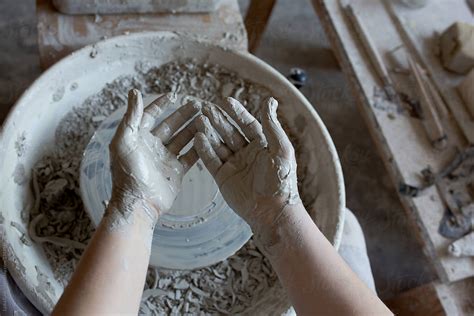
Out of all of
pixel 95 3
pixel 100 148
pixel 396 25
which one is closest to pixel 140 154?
pixel 100 148

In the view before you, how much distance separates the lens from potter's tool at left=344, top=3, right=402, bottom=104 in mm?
1805

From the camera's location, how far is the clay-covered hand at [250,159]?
1104mm

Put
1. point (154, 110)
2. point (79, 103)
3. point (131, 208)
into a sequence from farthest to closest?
point (79, 103), point (154, 110), point (131, 208)

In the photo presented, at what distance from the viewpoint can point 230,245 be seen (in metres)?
1.32

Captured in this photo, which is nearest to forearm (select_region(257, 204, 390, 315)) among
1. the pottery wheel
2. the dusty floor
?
the pottery wheel

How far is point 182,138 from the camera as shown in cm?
120

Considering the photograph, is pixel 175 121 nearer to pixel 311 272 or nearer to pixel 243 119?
pixel 243 119

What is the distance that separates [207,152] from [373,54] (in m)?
0.95

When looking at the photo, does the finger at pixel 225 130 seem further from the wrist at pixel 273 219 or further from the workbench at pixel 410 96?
the workbench at pixel 410 96

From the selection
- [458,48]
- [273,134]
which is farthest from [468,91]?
[273,134]

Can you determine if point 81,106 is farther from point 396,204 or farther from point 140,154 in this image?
point 396,204

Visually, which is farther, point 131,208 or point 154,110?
point 154,110

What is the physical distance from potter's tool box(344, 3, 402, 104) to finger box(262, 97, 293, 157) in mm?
827

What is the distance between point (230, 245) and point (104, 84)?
59 cm
